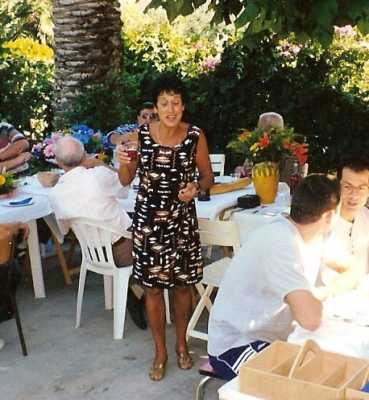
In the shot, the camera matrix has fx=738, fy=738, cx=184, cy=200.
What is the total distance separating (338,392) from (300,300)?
589mm

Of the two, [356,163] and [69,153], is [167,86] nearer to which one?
[356,163]

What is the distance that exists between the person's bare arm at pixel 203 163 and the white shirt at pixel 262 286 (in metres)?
1.39

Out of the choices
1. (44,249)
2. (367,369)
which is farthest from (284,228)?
(44,249)

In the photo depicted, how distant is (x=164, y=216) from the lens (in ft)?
13.9

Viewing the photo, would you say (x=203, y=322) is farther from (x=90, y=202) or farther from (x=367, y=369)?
(x=367, y=369)

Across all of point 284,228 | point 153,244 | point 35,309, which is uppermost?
point 284,228

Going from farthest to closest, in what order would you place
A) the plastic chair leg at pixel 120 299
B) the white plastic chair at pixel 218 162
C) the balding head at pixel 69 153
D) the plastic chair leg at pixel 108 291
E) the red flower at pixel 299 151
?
the white plastic chair at pixel 218 162 → the plastic chair leg at pixel 108 291 → the red flower at pixel 299 151 → the balding head at pixel 69 153 → the plastic chair leg at pixel 120 299

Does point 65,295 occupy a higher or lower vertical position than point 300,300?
lower

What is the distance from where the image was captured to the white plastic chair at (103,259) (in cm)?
496

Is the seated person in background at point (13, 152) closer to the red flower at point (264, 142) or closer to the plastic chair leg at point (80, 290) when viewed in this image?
the plastic chair leg at point (80, 290)

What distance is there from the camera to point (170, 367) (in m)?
4.46

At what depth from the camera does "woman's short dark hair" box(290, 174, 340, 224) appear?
9.30 feet

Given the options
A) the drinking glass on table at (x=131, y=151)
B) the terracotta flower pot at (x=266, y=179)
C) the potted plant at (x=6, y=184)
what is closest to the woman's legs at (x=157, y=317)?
the drinking glass on table at (x=131, y=151)

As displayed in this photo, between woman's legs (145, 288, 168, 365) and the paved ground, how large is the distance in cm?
13
